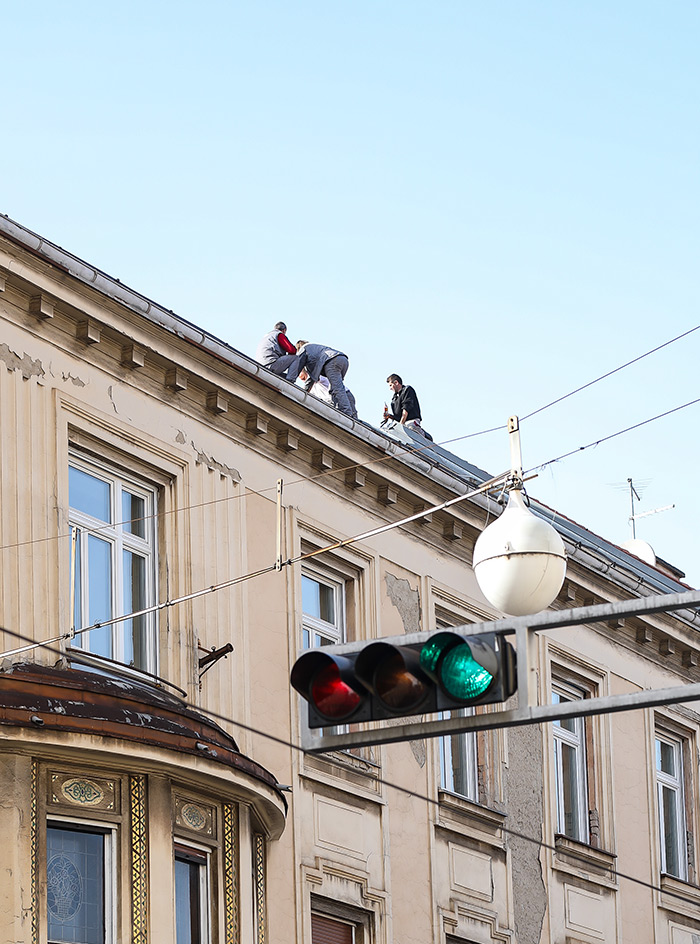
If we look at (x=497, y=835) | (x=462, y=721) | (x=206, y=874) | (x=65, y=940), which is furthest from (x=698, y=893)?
(x=462, y=721)

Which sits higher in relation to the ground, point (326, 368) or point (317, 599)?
point (326, 368)

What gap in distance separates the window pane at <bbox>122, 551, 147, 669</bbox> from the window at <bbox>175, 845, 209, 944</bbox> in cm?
197

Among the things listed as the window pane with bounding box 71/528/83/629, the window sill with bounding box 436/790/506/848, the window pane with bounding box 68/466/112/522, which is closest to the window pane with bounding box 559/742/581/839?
the window sill with bounding box 436/790/506/848

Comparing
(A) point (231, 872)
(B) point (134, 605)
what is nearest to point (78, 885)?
(A) point (231, 872)

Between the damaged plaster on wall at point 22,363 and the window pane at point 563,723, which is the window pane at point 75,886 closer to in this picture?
the damaged plaster on wall at point 22,363

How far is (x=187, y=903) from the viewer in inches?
681

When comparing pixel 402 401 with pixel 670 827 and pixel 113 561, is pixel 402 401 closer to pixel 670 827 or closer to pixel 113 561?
pixel 670 827

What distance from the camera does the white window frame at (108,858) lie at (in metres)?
16.2

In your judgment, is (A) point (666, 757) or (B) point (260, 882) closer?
(B) point (260, 882)

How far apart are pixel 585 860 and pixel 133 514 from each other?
8420 millimetres

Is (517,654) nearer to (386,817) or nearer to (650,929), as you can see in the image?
(386,817)

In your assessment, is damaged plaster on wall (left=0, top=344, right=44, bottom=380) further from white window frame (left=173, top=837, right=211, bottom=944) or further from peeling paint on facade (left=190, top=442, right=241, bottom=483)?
white window frame (left=173, top=837, right=211, bottom=944)

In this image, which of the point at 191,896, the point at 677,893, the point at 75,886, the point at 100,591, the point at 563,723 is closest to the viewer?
the point at 75,886

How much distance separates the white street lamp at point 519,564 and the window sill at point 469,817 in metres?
10.5
